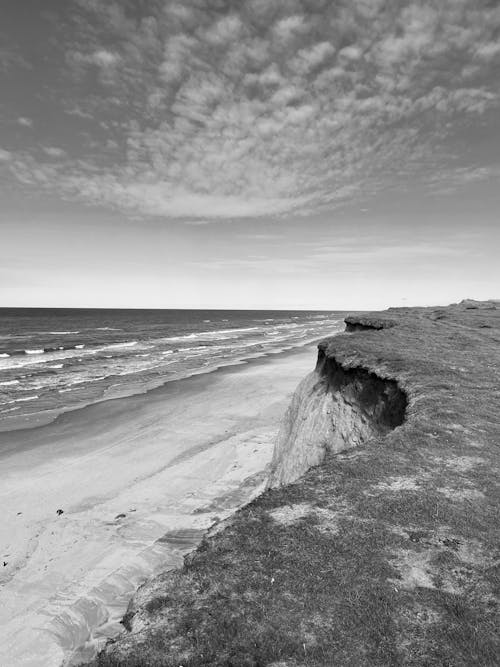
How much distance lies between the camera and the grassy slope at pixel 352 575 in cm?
412

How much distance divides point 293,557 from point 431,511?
8.43ft

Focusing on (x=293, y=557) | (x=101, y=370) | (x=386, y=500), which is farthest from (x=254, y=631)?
(x=101, y=370)

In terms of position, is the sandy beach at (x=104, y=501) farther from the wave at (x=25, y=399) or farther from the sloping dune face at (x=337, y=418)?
the wave at (x=25, y=399)

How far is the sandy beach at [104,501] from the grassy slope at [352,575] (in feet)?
20.5

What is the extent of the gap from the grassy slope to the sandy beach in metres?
6.26

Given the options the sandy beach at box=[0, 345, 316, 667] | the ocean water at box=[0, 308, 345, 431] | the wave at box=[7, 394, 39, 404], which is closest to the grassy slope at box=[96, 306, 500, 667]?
the sandy beach at box=[0, 345, 316, 667]

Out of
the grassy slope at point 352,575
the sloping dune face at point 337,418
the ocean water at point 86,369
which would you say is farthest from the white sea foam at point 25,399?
the grassy slope at point 352,575

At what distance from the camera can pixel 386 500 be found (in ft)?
22.4

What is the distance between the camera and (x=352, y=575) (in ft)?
16.7

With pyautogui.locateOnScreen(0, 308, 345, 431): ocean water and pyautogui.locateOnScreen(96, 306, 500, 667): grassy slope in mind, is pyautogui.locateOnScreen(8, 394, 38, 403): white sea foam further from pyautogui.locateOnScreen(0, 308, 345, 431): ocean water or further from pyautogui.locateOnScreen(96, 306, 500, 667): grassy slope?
pyautogui.locateOnScreen(96, 306, 500, 667): grassy slope

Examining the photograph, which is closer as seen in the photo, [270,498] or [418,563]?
[418,563]

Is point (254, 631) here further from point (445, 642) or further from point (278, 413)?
point (278, 413)

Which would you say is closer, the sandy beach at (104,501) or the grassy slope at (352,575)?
the grassy slope at (352,575)

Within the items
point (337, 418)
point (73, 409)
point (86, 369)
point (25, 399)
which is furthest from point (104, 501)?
point (86, 369)
